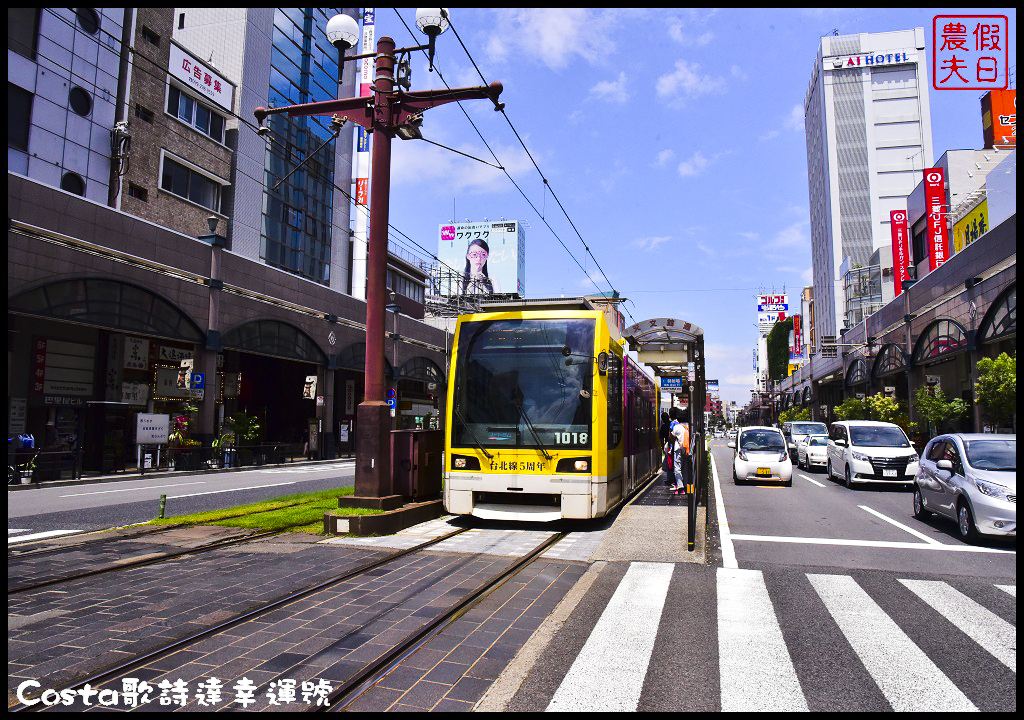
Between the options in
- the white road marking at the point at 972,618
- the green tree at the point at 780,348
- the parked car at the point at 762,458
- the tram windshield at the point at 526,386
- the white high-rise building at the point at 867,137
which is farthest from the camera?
the green tree at the point at 780,348

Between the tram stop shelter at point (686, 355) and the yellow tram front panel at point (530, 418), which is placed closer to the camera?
the yellow tram front panel at point (530, 418)

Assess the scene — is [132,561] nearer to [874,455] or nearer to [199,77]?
[874,455]

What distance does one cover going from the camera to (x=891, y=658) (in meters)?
4.45

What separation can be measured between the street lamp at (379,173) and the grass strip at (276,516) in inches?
27.4

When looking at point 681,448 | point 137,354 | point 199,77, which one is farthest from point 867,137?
point 137,354

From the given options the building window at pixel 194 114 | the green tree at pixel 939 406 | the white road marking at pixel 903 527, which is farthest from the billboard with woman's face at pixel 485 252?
the white road marking at pixel 903 527

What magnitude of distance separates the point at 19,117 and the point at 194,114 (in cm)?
985

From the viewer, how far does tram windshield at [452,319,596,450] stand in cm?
967

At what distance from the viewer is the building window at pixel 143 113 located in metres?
30.2

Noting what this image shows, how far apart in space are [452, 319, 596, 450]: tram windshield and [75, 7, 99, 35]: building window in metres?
28.5

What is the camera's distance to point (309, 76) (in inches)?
1773

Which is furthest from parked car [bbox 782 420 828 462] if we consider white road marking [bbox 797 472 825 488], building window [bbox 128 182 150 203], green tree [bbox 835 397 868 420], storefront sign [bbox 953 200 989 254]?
building window [bbox 128 182 150 203]

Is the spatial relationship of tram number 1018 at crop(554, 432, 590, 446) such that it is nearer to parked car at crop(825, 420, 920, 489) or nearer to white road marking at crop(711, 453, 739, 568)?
white road marking at crop(711, 453, 739, 568)

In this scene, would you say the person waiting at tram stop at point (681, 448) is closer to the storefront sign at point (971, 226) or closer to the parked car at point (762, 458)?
the parked car at point (762, 458)
